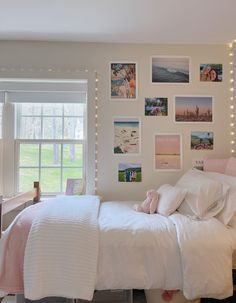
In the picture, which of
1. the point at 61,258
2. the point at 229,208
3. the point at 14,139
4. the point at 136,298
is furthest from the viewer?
the point at 14,139

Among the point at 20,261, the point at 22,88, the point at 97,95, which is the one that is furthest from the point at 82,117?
the point at 20,261

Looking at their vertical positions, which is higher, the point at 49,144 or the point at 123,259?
the point at 49,144

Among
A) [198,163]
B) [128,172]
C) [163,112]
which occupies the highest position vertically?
[163,112]

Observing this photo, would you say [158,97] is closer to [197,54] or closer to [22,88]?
[197,54]

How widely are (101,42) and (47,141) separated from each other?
126 centimetres

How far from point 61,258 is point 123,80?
6.32 ft

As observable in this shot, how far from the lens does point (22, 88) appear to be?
2854mm

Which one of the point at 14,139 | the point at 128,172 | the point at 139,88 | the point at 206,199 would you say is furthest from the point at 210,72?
the point at 14,139

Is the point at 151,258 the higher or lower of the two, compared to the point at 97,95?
lower

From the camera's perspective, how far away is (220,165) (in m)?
2.62

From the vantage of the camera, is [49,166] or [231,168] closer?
[231,168]

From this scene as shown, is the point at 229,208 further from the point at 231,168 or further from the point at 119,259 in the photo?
the point at 119,259

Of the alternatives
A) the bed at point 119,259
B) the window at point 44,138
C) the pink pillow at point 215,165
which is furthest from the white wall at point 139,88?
the bed at point 119,259

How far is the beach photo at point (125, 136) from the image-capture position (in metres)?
2.80
